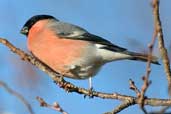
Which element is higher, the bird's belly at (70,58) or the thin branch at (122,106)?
the thin branch at (122,106)

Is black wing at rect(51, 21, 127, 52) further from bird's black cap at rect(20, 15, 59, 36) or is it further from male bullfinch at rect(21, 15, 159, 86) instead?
→ bird's black cap at rect(20, 15, 59, 36)

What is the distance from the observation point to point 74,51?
279cm

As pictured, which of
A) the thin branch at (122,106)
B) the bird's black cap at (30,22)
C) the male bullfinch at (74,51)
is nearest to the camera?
the thin branch at (122,106)

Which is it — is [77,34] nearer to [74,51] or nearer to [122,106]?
[74,51]

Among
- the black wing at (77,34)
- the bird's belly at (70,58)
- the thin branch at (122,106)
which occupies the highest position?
the thin branch at (122,106)

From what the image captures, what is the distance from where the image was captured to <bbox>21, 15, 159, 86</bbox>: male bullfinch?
2723 millimetres

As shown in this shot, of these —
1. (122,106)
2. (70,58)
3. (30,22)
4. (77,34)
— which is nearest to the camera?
(122,106)

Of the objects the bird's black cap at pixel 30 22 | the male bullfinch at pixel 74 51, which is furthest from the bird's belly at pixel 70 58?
the bird's black cap at pixel 30 22

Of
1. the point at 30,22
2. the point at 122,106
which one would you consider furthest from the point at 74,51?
the point at 122,106

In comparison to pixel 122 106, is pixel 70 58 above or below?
below

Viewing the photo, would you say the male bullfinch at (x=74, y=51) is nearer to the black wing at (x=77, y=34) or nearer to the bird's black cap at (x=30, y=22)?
the black wing at (x=77, y=34)

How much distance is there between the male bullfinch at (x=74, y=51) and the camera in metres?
2.72

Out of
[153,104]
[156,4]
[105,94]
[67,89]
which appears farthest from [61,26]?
[156,4]

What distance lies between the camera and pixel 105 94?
181 cm
